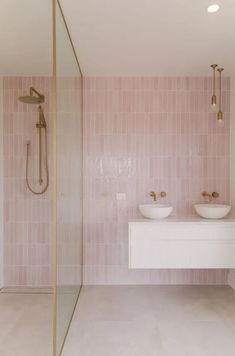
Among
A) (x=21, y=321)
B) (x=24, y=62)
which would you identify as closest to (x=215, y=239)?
(x=21, y=321)

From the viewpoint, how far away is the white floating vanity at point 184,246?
9.04 ft

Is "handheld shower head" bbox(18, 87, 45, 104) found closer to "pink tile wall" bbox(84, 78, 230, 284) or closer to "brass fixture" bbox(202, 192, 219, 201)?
"pink tile wall" bbox(84, 78, 230, 284)

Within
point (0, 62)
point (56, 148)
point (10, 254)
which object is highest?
point (0, 62)

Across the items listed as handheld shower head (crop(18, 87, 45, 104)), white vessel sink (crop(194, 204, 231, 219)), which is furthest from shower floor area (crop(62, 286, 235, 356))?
handheld shower head (crop(18, 87, 45, 104))

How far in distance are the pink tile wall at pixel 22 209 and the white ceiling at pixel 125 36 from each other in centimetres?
53

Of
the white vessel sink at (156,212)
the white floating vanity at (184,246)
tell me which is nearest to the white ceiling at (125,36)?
the white vessel sink at (156,212)

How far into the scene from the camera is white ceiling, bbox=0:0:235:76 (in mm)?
2031

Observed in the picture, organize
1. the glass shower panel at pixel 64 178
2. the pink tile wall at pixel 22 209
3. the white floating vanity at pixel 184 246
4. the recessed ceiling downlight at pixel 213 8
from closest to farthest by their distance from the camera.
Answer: the glass shower panel at pixel 64 178 → the recessed ceiling downlight at pixel 213 8 → the white floating vanity at pixel 184 246 → the pink tile wall at pixel 22 209

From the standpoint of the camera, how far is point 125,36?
2.44 m

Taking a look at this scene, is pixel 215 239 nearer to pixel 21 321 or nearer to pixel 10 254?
pixel 21 321

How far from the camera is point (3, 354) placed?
203cm

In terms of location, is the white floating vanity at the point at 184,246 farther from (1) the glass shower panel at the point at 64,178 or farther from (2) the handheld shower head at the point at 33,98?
(2) the handheld shower head at the point at 33,98

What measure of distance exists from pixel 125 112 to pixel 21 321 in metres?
2.49

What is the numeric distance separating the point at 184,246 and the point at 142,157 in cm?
118
